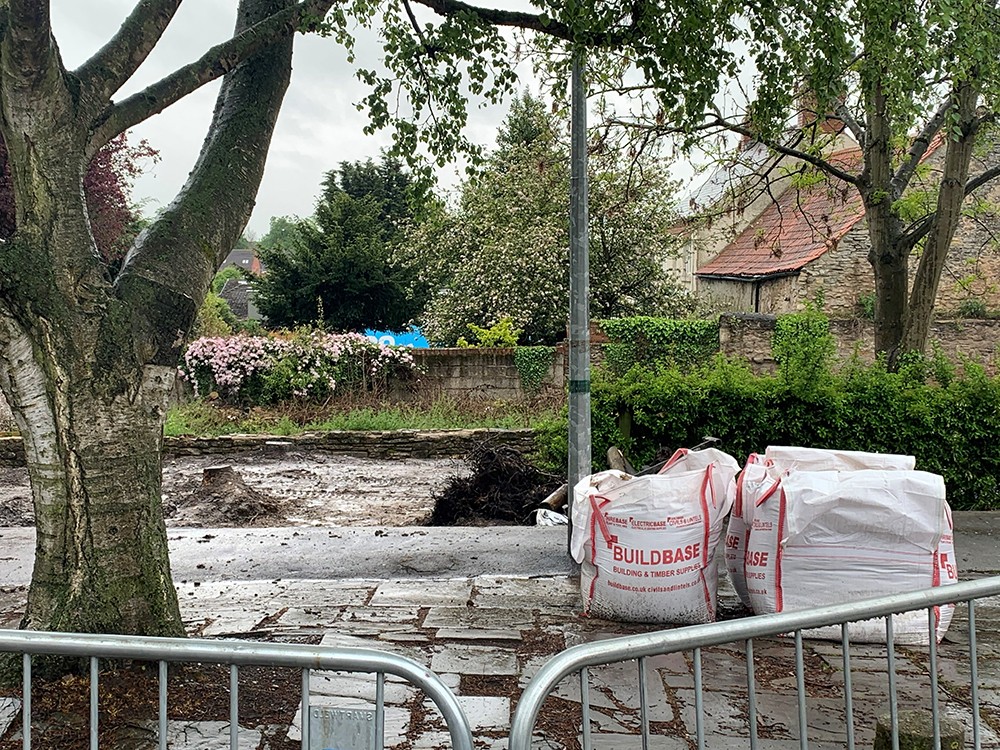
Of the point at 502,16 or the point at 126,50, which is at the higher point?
the point at 502,16

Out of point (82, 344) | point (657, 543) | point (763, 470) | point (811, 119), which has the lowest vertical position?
point (657, 543)

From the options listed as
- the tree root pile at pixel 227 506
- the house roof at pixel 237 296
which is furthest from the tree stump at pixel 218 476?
the house roof at pixel 237 296

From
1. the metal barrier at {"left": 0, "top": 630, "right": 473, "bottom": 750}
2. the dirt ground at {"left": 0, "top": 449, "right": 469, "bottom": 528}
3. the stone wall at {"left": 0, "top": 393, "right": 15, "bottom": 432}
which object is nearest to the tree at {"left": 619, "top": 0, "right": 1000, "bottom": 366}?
the metal barrier at {"left": 0, "top": 630, "right": 473, "bottom": 750}

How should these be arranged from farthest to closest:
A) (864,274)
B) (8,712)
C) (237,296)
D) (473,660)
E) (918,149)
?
(237,296), (864,274), (918,149), (473,660), (8,712)

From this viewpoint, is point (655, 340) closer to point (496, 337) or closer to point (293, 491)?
point (496, 337)

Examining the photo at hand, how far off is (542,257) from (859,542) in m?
16.1

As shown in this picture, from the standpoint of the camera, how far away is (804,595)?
495 centimetres

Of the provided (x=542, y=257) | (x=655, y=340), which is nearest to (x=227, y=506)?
(x=655, y=340)

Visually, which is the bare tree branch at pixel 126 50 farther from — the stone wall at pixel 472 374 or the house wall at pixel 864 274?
the house wall at pixel 864 274

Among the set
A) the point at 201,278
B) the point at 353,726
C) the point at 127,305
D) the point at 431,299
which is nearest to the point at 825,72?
the point at 201,278

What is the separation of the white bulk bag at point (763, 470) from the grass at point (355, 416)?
28.7 ft

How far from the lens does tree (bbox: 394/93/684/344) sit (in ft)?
Answer: 66.0

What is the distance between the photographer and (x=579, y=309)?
6.26 m

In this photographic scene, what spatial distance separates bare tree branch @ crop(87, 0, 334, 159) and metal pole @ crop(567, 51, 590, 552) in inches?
87.0
